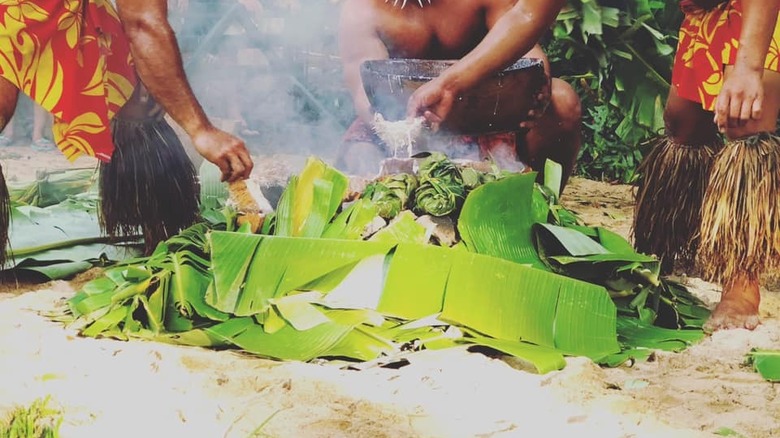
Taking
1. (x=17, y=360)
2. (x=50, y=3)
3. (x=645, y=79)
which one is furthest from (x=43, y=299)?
(x=645, y=79)

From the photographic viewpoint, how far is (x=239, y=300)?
2.79m

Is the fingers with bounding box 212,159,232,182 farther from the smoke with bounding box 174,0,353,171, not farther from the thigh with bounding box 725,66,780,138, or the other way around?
the thigh with bounding box 725,66,780,138

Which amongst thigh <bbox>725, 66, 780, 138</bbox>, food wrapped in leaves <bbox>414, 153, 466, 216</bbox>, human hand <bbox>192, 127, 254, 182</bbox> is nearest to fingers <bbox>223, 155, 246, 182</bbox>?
human hand <bbox>192, 127, 254, 182</bbox>

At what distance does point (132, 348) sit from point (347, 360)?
59cm

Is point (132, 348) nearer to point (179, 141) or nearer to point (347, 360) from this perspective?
point (347, 360)

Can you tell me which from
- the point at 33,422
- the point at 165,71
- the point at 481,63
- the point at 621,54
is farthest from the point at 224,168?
the point at 621,54

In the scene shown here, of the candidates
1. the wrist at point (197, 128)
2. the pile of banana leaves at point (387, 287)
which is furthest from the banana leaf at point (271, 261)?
the wrist at point (197, 128)

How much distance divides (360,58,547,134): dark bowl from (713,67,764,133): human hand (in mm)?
920

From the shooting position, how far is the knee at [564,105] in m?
4.03

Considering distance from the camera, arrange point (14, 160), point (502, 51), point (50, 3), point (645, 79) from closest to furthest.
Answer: point (50, 3) < point (502, 51) < point (645, 79) < point (14, 160)

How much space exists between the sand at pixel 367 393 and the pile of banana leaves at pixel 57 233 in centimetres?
85

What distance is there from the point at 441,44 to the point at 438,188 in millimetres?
887

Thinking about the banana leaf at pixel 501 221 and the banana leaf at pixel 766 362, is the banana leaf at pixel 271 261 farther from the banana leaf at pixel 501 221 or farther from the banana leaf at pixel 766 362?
the banana leaf at pixel 766 362

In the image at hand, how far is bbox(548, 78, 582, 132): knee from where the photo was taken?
13.2ft
